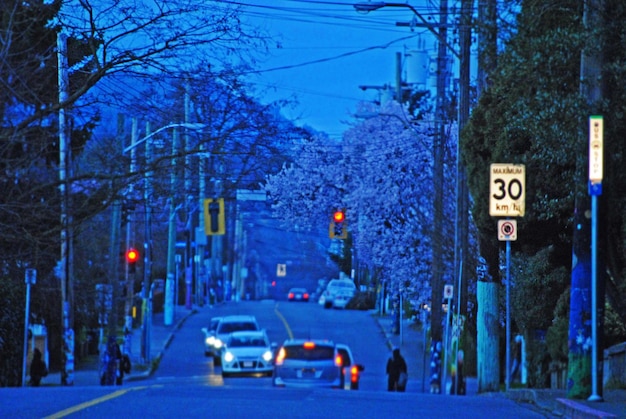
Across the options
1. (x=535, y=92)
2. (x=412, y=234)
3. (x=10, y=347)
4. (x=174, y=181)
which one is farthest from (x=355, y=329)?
(x=535, y=92)

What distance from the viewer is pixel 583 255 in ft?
55.7

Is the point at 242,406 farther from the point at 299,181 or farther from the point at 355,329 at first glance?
the point at 355,329

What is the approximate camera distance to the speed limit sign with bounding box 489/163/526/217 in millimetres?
19172

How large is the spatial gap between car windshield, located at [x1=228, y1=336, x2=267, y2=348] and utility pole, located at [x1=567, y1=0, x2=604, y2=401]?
75.8 feet

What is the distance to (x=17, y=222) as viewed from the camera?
20703mm

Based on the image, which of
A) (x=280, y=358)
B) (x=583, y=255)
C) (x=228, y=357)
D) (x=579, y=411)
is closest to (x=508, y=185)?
(x=583, y=255)

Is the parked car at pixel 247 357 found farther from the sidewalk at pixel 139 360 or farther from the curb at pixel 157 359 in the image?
the curb at pixel 157 359

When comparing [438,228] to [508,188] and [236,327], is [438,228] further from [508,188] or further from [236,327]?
[236,327]

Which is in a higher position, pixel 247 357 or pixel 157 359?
pixel 247 357

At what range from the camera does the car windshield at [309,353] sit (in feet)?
96.6

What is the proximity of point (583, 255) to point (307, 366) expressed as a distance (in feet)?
43.1

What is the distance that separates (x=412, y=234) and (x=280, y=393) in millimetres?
21346

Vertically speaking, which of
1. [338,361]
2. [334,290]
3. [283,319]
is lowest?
[283,319]

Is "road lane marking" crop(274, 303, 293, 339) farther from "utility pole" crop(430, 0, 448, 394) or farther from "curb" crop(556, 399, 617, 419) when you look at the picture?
"curb" crop(556, 399, 617, 419)
